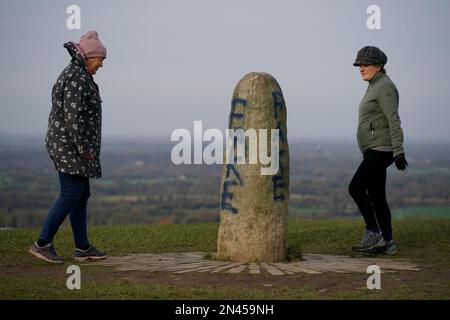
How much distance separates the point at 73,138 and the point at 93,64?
1091 mm

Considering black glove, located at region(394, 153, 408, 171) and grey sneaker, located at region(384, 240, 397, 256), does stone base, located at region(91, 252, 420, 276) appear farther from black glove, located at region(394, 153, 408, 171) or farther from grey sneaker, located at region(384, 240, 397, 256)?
black glove, located at region(394, 153, 408, 171)

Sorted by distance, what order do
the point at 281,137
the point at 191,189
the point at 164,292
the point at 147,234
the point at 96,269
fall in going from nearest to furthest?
the point at 164,292 → the point at 96,269 → the point at 281,137 → the point at 147,234 → the point at 191,189

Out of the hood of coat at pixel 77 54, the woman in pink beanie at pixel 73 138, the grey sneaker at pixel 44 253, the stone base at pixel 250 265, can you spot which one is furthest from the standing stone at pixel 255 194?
the grey sneaker at pixel 44 253

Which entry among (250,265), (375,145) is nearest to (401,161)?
(375,145)

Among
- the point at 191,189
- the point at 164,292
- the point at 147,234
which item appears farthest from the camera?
the point at 191,189

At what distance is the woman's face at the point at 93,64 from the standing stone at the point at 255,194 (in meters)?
1.81

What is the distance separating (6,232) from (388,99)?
7381 millimetres

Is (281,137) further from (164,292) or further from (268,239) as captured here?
(164,292)

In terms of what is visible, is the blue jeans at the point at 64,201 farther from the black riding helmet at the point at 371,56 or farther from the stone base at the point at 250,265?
the black riding helmet at the point at 371,56

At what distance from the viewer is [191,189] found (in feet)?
211

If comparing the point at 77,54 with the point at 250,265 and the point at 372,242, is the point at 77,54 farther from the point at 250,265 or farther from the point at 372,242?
the point at 372,242

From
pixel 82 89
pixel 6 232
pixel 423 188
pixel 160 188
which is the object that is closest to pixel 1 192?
pixel 160 188

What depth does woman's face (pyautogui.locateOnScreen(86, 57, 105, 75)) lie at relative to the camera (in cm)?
1105

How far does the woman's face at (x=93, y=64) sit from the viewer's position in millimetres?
11055
